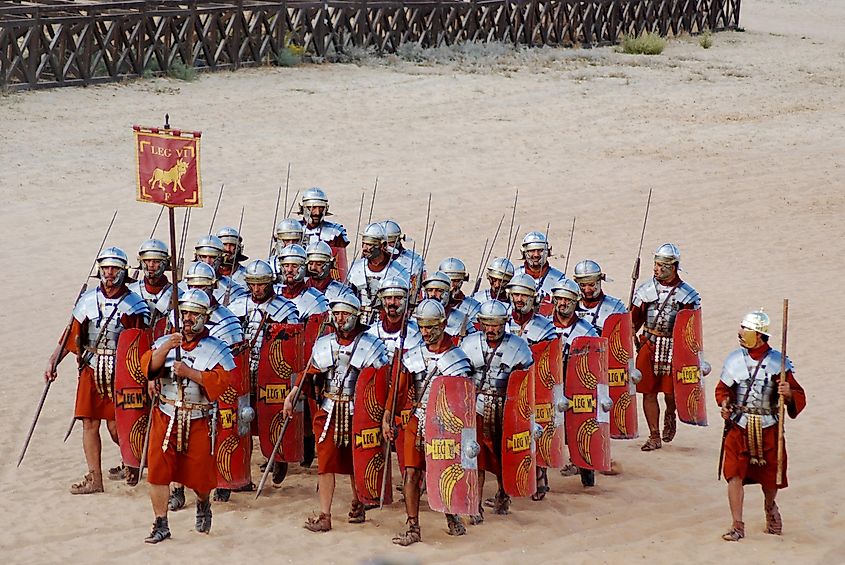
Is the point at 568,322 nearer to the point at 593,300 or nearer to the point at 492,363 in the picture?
the point at 593,300

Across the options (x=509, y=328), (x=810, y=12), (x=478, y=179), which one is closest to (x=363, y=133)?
(x=478, y=179)

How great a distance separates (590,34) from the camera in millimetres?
35594

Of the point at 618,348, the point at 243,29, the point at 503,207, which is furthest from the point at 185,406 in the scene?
the point at 243,29

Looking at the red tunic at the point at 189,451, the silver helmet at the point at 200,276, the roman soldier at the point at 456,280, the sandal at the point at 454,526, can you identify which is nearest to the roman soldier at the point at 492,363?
the sandal at the point at 454,526

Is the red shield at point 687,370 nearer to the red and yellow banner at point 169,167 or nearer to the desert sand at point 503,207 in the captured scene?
the desert sand at point 503,207

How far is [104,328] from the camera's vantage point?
11.3 meters

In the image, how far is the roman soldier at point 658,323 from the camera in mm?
13000

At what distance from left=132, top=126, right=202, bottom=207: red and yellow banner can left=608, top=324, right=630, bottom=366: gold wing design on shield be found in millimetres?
3520

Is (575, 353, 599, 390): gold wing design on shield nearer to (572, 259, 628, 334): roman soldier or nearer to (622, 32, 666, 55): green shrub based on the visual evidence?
(572, 259, 628, 334): roman soldier

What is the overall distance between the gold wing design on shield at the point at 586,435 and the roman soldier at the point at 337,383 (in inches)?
76.8

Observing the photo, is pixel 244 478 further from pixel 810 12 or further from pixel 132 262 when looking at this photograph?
pixel 810 12

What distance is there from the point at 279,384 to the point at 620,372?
270 cm

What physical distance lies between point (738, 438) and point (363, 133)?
16.2 m

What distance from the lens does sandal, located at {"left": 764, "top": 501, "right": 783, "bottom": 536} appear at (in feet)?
35.2
